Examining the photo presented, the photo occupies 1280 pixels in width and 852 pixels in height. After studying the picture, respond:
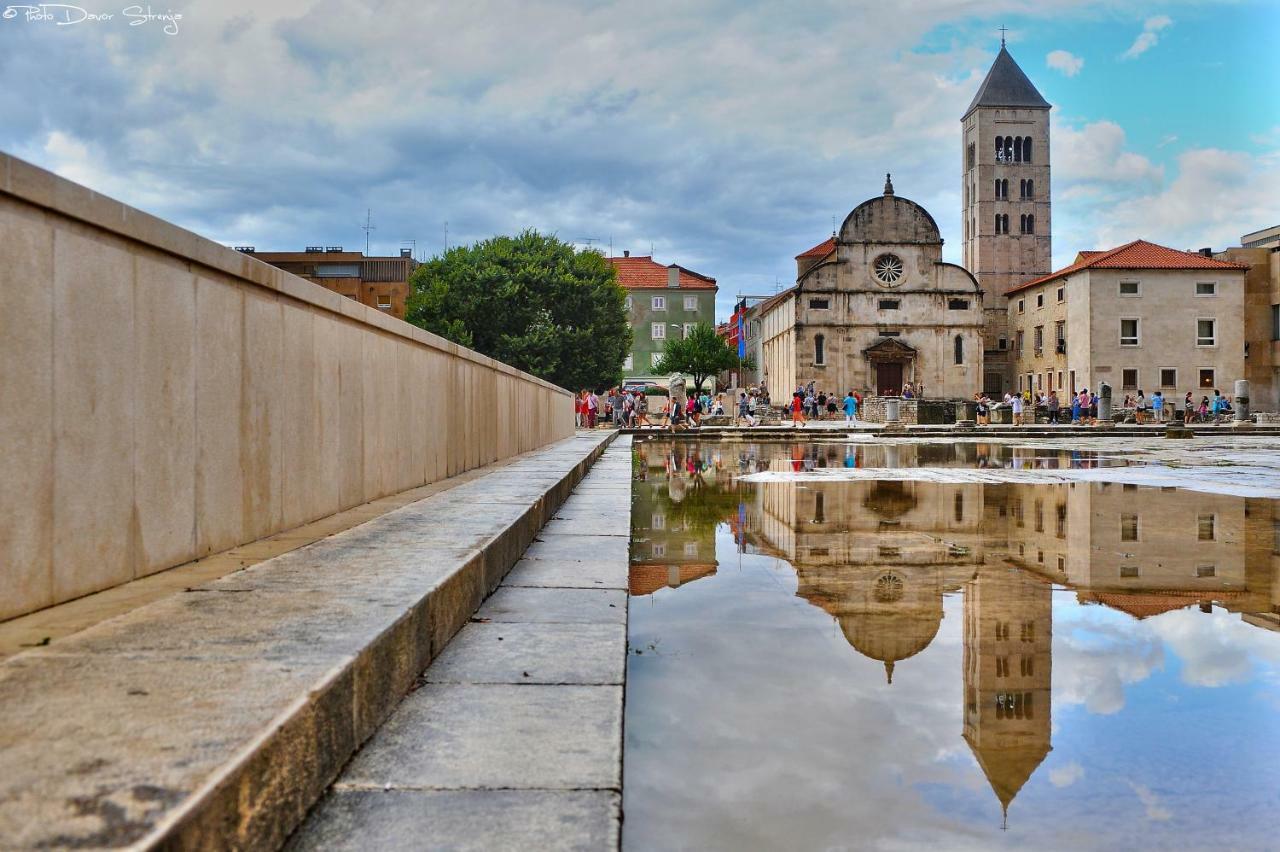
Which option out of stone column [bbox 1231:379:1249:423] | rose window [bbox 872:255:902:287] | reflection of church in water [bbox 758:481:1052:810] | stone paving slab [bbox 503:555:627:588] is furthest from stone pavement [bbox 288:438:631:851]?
rose window [bbox 872:255:902:287]

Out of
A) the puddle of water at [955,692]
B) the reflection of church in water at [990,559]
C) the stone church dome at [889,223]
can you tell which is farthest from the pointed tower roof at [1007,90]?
the puddle of water at [955,692]

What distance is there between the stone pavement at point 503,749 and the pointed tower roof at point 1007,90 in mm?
77256

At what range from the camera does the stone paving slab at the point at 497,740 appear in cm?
204

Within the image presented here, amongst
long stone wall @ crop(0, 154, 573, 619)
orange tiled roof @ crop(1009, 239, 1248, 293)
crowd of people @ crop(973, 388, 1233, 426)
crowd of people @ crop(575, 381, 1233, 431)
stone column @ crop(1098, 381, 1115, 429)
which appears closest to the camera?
long stone wall @ crop(0, 154, 573, 619)

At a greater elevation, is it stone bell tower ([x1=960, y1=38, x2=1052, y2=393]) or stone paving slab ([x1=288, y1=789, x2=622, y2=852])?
stone bell tower ([x1=960, y1=38, x2=1052, y2=393])

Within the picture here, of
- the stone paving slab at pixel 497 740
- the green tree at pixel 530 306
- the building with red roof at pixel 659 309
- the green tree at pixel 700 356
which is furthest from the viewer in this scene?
the building with red roof at pixel 659 309

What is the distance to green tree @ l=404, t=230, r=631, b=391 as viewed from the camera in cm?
4419

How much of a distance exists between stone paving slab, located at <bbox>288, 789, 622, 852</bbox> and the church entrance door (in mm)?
55932

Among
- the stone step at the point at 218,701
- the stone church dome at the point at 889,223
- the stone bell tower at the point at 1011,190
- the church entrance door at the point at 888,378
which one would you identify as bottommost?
the stone step at the point at 218,701

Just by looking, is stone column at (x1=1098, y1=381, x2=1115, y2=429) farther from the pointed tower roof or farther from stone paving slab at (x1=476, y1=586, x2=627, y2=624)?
the pointed tower roof

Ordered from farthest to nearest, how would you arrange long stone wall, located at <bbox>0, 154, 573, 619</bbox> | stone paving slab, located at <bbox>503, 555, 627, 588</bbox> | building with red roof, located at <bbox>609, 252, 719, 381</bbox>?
building with red roof, located at <bbox>609, 252, 719, 381</bbox>
stone paving slab, located at <bbox>503, 555, 627, 588</bbox>
long stone wall, located at <bbox>0, 154, 573, 619</bbox>

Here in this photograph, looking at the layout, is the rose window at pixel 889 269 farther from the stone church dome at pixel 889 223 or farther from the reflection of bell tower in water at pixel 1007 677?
the reflection of bell tower in water at pixel 1007 677

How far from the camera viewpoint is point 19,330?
2.71 meters

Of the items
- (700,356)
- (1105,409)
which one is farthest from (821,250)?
(1105,409)
